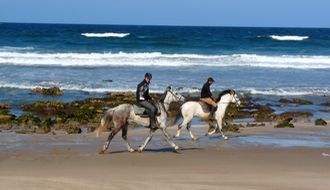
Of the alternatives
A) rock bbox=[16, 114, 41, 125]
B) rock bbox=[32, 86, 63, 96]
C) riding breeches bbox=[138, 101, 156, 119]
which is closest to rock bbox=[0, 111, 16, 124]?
rock bbox=[16, 114, 41, 125]

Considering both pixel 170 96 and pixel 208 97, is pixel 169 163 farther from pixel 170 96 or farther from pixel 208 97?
pixel 208 97

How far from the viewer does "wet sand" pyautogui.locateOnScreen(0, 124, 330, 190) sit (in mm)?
10211

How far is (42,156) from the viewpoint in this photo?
1323 centimetres

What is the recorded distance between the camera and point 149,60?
156ft

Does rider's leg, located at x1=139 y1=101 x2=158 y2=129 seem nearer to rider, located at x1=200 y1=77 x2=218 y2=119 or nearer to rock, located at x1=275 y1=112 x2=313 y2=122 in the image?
rider, located at x1=200 y1=77 x2=218 y2=119

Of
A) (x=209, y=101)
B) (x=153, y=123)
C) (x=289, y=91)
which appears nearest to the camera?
(x=153, y=123)

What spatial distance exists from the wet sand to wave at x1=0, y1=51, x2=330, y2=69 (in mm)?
27470

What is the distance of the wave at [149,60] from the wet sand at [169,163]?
90.1 feet

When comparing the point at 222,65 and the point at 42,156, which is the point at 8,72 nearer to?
the point at 222,65

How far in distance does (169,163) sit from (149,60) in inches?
1377

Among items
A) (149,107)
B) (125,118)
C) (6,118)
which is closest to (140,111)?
(149,107)

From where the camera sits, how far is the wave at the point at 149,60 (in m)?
44.2

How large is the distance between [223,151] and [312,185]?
411 cm

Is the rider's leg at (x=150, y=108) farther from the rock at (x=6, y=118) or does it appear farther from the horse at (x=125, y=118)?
the rock at (x=6, y=118)
